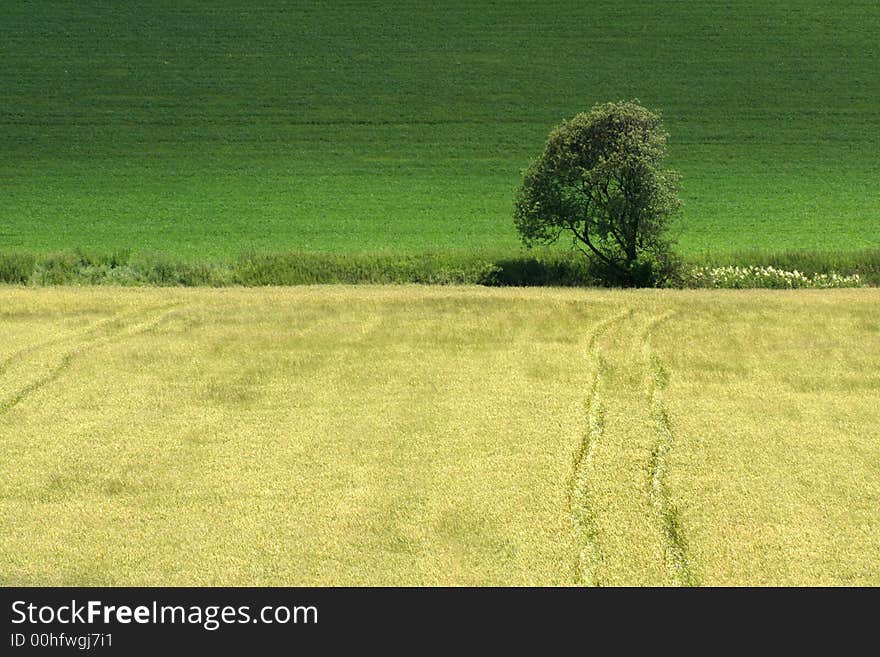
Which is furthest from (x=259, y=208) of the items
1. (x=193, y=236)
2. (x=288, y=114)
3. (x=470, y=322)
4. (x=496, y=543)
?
(x=496, y=543)

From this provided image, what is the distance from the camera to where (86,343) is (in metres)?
22.0

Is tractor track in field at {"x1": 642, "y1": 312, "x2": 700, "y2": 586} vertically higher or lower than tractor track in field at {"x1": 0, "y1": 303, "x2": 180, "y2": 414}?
higher

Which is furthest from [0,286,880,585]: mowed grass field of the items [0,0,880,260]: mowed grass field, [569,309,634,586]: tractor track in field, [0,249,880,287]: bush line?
[0,0,880,260]: mowed grass field

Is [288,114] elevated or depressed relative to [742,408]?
elevated

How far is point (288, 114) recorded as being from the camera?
4731 centimetres

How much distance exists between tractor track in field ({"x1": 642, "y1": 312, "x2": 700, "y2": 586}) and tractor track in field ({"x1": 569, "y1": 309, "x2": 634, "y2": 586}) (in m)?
1.02

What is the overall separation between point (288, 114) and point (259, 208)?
9.84m

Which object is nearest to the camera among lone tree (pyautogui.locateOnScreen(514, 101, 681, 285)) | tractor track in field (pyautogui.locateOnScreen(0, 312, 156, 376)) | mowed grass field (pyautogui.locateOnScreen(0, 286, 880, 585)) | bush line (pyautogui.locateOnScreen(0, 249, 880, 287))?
mowed grass field (pyautogui.locateOnScreen(0, 286, 880, 585))

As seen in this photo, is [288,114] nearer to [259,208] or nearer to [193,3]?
[259,208]

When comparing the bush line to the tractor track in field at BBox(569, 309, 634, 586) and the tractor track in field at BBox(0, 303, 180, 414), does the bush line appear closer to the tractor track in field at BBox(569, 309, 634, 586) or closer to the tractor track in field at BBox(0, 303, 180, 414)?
the tractor track in field at BBox(0, 303, 180, 414)

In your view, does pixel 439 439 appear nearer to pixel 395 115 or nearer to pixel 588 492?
pixel 588 492

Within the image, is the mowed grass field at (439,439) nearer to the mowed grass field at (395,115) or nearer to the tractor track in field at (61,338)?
the tractor track in field at (61,338)

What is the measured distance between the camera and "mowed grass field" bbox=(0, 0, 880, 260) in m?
38.3

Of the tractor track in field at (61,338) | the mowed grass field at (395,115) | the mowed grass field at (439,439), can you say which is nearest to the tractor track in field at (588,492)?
the mowed grass field at (439,439)
